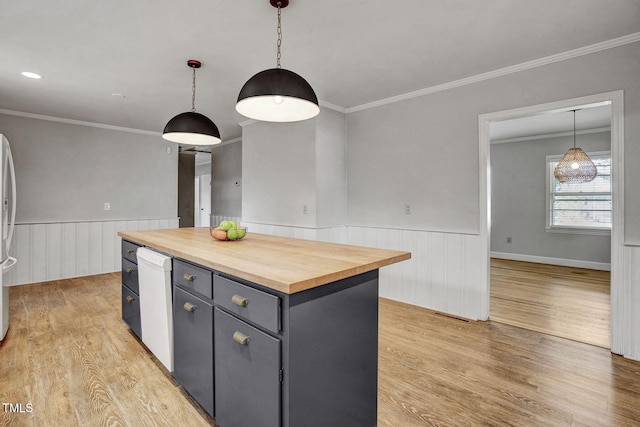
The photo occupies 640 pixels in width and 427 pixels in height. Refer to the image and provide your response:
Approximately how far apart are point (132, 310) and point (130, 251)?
0.50 meters

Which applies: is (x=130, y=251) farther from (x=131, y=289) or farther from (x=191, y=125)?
(x=191, y=125)

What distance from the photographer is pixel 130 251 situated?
2.66 metres

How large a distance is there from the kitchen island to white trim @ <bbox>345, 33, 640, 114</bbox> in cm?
229

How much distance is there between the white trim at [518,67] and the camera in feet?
7.95

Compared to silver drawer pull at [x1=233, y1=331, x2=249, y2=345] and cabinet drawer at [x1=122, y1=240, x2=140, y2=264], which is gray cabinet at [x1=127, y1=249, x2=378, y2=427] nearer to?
silver drawer pull at [x1=233, y1=331, x2=249, y2=345]

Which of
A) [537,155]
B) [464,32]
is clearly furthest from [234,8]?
[537,155]

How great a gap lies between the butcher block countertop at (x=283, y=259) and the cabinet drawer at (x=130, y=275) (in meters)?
0.41

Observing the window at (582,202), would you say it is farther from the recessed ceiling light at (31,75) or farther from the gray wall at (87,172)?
the recessed ceiling light at (31,75)

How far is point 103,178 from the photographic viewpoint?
5.10 meters

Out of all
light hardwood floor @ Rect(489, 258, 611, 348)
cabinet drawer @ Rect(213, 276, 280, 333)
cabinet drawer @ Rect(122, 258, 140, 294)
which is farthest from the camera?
light hardwood floor @ Rect(489, 258, 611, 348)

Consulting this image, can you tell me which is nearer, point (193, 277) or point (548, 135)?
point (193, 277)

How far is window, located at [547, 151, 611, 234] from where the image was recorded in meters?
5.41

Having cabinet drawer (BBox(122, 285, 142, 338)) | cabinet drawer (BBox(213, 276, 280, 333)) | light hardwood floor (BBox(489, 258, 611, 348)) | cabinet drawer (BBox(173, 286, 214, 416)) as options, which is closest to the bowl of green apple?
cabinet drawer (BBox(173, 286, 214, 416))

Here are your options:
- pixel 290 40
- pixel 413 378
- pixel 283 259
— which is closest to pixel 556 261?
pixel 413 378
